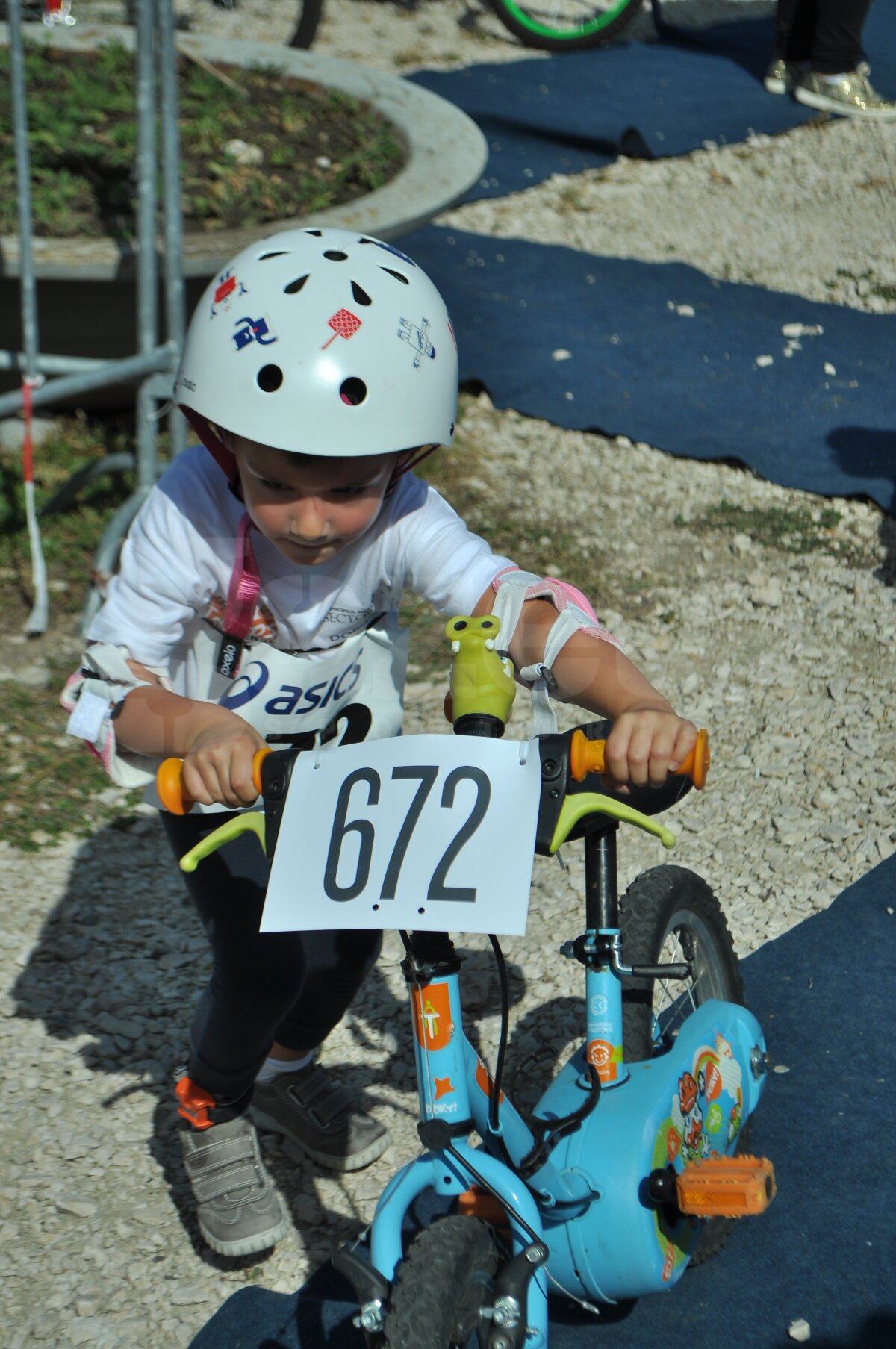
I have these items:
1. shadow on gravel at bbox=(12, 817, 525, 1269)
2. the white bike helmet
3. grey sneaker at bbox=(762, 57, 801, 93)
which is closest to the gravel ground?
shadow on gravel at bbox=(12, 817, 525, 1269)

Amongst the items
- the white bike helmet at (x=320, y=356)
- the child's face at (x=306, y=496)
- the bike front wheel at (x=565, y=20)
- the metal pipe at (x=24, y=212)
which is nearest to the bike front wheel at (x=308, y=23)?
the bike front wheel at (x=565, y=20)

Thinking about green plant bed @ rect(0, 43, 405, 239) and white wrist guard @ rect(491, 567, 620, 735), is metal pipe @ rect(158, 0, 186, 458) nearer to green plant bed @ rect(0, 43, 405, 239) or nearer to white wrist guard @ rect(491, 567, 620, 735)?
green plant bed @ rect(0, 43, 405, 239)

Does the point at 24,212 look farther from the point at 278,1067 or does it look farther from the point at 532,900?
the point at 278,1067

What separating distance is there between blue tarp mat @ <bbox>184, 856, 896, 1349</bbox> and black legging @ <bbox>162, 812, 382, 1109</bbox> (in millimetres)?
478

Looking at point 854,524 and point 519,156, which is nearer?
point 854,524

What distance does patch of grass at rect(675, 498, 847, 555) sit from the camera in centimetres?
541

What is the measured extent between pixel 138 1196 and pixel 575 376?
4.38m

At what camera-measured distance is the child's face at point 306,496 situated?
7.52ft

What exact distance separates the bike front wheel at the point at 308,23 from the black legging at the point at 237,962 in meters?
7.82

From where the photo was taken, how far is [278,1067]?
3.14 m

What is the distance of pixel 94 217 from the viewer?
5.71 metres

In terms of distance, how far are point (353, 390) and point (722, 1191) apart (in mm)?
1462

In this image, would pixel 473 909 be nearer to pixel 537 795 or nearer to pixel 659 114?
pixel 537 795

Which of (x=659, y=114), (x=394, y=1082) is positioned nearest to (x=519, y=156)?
(x=659, y=114)
